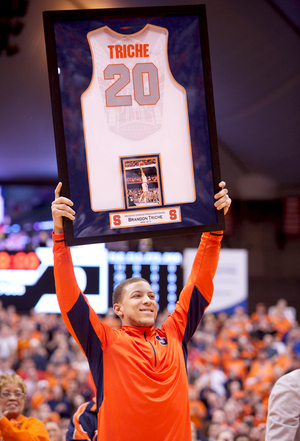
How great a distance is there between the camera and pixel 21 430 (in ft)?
7.61

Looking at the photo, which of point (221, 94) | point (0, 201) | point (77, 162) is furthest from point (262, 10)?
point (0, 201)

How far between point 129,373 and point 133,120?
3.66 ft

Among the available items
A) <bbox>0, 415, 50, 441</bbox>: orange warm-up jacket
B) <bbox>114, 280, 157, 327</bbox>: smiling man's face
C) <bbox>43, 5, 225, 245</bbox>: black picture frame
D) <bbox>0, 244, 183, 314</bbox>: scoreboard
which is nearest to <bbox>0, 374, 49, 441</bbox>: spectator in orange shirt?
<bbox>0, 415, 50, 441</bbox>: orange warm-up jacket

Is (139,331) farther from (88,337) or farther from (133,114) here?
(133,114)

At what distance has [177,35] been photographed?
1.99m

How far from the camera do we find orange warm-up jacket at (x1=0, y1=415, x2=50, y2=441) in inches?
89.6

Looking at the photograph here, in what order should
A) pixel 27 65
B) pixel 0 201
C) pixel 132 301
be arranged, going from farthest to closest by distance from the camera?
pixel 0 201
pixel 27 65
pixel 132 301

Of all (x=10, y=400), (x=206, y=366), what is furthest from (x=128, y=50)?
(x=206, y=366)

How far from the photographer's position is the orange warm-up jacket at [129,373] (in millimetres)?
1852

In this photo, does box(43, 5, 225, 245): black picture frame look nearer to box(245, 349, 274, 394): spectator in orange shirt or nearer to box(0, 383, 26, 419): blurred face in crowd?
box(0, 383, 26, 419): blurred face in crowd

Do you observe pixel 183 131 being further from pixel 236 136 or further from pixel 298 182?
pixel 298 182

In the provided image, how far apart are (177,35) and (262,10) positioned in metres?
2.20

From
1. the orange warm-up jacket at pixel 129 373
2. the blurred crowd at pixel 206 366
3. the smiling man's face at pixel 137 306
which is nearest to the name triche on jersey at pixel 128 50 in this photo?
the orange warm-up jacket at pixel 129 373

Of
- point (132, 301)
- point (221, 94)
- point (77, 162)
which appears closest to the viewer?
point (77, 162)
